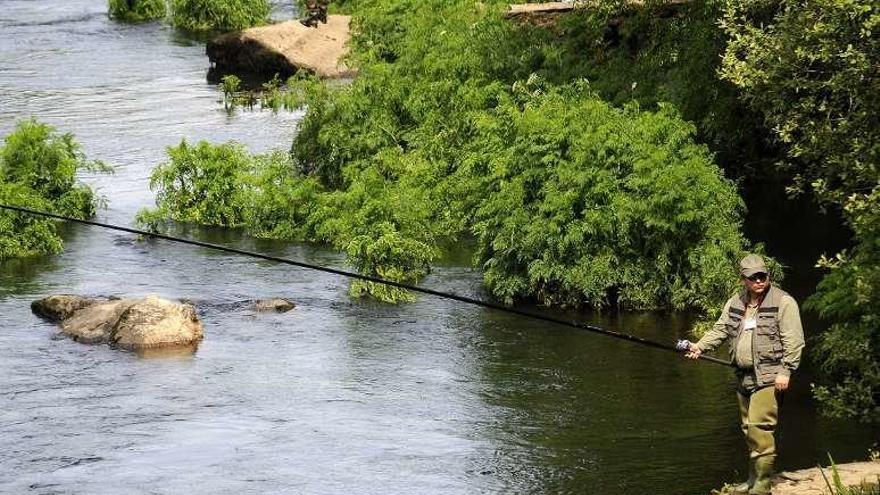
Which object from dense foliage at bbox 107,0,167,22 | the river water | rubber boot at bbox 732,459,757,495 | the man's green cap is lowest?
the river water

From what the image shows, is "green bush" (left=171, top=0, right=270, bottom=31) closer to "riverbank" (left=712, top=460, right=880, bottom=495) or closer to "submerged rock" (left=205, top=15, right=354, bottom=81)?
"submerged rock" (left=205, top=15, right=354, bottom=81)

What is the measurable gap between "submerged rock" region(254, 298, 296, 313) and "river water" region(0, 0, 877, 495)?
0.87 feet

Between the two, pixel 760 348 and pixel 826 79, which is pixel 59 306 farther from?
pixel 760 348

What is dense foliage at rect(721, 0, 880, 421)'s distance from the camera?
14.2m

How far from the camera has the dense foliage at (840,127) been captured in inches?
558

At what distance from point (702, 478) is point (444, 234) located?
29.8 feet

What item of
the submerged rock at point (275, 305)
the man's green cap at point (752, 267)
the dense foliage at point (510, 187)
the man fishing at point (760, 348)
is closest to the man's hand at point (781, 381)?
the man fishing at point (760, 348)

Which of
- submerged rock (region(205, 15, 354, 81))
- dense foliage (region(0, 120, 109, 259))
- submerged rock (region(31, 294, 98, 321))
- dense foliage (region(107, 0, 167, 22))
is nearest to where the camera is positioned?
submerged rock (region(31, 294, 98, 321))

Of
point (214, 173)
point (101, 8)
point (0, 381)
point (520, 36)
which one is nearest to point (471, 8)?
point (520, 36)

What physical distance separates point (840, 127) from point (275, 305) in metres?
7.66

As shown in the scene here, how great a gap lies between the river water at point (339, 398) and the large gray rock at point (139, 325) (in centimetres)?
23

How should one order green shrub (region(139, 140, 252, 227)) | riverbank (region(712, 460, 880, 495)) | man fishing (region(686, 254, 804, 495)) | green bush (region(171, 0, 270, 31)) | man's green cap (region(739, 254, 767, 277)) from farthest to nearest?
1. green bush (region(171, 0, 270, 31))
2. green shrub (region(139, 140, 252, 227))
3. riverbank (region(712, 460, 880, 495))
4. man fishing (region(686, 254, 804, 495))
5. man's green cap (region(739, 254, 767, 277))

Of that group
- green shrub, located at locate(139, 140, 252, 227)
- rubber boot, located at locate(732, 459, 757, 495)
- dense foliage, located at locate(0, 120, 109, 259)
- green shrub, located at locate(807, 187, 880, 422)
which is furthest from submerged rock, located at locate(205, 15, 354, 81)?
rubber boot, located at locate(732, 459, 757, 495)

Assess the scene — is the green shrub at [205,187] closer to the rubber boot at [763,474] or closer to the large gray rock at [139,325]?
the large gray rock at [139,325]
